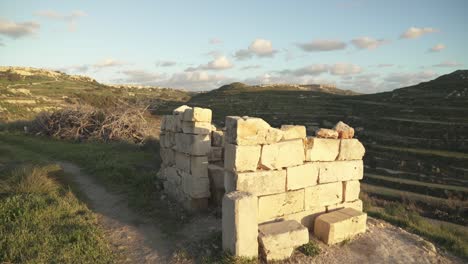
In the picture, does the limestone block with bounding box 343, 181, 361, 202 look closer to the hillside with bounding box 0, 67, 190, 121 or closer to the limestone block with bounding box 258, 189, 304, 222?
the limestone block with bounding box 258, 189, 304, 222

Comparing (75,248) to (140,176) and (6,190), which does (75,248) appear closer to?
(6,190)

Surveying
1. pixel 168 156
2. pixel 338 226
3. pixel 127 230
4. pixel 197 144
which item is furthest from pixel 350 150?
pixel 127 230

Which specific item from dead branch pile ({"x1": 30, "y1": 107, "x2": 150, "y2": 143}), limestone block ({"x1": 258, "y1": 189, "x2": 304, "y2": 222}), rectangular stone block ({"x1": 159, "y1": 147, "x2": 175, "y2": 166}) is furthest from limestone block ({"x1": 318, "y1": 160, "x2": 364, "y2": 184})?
dead branch pile ({"x1": 30, "y1": 107, "x2": 150, "y2": 143})

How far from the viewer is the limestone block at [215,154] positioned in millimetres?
9500

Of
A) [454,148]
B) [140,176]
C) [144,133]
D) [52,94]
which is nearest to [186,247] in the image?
[140,176]

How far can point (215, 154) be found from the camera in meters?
9.60

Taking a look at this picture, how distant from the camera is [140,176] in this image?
11609mm

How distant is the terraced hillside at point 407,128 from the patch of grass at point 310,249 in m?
13.4

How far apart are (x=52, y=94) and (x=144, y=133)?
32.5 m

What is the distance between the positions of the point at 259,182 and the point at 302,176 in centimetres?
121

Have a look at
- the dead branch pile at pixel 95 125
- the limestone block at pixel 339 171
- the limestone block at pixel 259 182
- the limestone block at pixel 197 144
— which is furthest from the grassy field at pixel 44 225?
the dead branch pile at pixel 95 125

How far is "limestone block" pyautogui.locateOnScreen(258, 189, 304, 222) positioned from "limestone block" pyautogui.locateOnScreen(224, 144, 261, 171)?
2.49 ft

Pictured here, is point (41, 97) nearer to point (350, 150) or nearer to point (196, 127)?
point (196, 127)

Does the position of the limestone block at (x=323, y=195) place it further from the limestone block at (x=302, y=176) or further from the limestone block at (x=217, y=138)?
the limestone block at (x=217, y=138)
